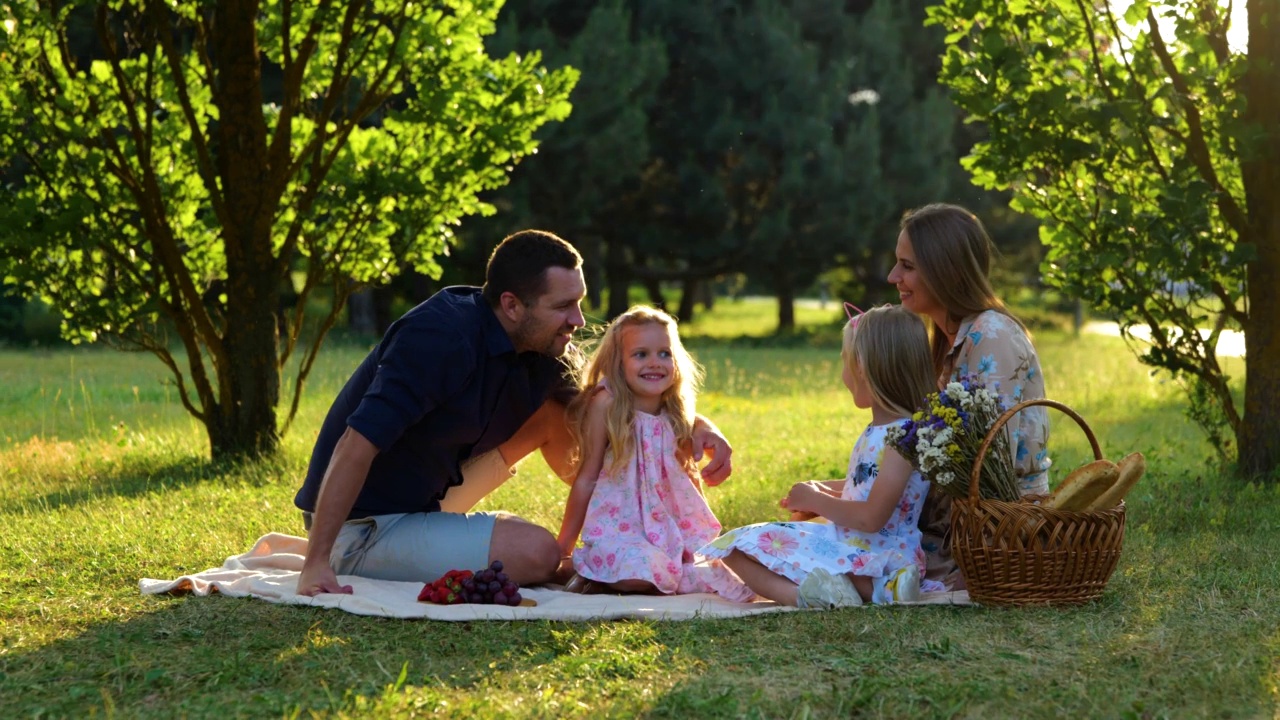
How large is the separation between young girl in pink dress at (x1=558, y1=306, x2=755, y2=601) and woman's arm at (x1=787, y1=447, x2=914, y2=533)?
0.58m

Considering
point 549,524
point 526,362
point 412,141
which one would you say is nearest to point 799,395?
point 412,141

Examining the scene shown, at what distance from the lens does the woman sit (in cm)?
533

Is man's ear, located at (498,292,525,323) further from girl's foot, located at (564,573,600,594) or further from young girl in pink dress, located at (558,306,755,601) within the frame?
girl's foot, located at (564,573,600,594)

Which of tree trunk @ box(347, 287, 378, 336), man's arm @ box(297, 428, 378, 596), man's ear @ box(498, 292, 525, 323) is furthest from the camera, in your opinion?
tree trunk @ box(347, 287, 378, 336)

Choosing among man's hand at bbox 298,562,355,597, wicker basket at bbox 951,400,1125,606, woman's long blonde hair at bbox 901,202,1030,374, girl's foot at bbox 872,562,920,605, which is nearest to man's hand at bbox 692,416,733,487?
girl's foot at bbox 872,562,920,605

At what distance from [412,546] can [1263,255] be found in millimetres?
4777

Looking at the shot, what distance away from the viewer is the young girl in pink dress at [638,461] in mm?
5551

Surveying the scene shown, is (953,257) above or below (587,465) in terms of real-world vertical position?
above

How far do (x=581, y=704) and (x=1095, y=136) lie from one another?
4823 mm

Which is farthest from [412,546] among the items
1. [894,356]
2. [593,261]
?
[593,261]

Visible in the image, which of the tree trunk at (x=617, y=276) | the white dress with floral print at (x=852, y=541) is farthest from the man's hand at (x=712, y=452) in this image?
the tree trunk at (x=617, y=276)

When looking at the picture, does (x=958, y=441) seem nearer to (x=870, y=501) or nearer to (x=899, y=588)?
(x=870, y=501)

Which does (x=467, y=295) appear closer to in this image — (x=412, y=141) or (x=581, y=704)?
(x=581, y=704)

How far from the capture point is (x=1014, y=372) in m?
5.32
